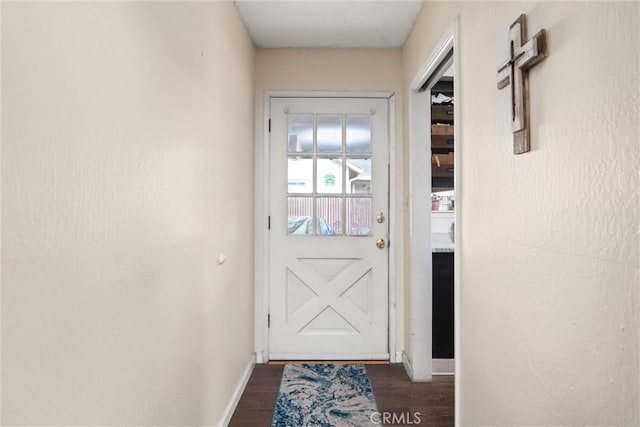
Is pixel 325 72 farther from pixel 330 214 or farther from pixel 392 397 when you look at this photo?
pixel 392 397

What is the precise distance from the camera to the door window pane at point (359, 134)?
2.93 m

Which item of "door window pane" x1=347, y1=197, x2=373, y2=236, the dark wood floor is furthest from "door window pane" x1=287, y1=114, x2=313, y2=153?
the dark wood floor

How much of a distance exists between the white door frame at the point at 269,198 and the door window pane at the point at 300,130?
153 mm

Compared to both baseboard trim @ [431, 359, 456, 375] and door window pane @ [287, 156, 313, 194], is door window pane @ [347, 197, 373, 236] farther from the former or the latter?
baseboard trim @ [431, 359, 456, 375]

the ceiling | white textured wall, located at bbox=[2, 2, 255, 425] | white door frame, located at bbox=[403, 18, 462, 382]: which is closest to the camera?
white textured wall, located at bbox=[2, 2, 255, 425]

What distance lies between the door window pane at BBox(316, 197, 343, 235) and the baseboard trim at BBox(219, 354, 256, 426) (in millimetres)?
1087

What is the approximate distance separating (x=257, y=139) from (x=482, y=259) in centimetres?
191

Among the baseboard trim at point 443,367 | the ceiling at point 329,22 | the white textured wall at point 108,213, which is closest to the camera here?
the white textured wall at point 108,213

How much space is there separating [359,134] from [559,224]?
6.79 feet

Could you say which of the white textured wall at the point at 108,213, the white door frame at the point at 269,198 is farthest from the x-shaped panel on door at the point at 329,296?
the white textured wall at the point at 108,213

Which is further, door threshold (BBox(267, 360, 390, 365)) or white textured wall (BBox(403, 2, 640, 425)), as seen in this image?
door threshold (BBox(267, 360, 390, 365))

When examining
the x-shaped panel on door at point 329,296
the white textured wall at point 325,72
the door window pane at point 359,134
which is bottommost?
the x-shaped panel on door at point 329,296

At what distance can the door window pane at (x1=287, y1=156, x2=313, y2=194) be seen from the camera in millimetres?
2928

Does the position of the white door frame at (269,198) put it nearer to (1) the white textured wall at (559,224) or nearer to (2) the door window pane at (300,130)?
(2) the door window pane at (300,130)
